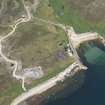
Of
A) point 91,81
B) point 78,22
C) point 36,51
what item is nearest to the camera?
point 91,81

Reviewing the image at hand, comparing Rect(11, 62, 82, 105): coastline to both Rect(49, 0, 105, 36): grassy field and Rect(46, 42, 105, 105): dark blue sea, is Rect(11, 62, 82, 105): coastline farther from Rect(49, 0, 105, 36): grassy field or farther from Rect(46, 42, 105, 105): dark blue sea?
Rect(49, 0, 105, 36): grassy field

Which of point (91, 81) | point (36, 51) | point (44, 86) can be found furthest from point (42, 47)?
point (91, 81)

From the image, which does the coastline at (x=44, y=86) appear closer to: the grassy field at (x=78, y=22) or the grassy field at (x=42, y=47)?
the grassy field at (x=42, y=47)

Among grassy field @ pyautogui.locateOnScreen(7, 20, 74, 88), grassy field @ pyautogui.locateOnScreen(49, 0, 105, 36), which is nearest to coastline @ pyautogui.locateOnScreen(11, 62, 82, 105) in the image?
grassy field @ pyautogui.locateOnScreen(7, 20, 74, 88)

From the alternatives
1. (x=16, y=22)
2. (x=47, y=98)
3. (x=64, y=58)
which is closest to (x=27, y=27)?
(x=16, y=22)

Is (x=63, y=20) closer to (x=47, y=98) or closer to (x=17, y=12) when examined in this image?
(x=17, y=12)

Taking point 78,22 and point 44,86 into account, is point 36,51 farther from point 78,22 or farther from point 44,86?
point 78,22

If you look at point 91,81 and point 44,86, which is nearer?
point 44,86

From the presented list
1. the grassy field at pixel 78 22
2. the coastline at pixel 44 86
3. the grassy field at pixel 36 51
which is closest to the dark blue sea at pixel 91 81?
the coastline at pixel 44 86

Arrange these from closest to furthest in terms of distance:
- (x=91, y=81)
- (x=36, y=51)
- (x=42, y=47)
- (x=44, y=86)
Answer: (x=44, y=86)
(x=91, y=81)
(x=36, y=51)
(x=42, y=47)
